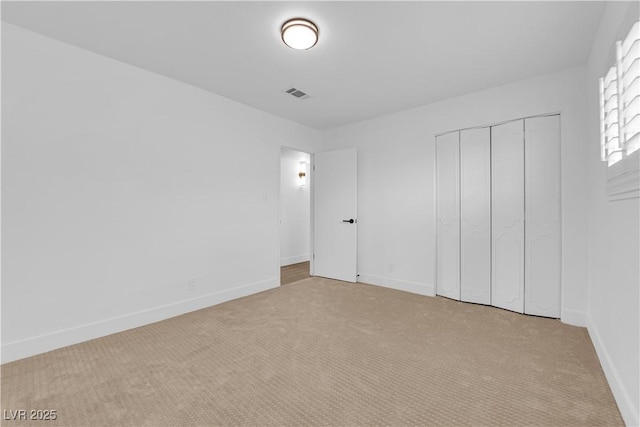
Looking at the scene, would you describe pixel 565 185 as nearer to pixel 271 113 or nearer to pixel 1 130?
pixel 271 113

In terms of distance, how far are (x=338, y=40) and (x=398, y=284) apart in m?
3.11

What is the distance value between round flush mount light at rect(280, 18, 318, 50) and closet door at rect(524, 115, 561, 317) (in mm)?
2460

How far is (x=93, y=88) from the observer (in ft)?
8.16

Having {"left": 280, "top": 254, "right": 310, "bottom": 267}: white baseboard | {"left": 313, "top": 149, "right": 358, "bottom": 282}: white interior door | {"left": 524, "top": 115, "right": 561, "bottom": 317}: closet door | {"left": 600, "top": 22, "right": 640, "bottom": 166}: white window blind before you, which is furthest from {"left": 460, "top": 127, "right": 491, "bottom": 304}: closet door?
{"left": 280, "top": 254, "right": 310, "bottom": 267}: white baseboard

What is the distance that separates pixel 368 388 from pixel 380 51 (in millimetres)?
2610

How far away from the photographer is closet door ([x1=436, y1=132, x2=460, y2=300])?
3.54 m

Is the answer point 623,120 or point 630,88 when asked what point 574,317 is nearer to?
point 623,120

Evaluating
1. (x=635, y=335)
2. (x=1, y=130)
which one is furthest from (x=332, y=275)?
(x=1, y=130)

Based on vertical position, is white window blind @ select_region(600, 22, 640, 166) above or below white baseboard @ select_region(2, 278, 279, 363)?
above

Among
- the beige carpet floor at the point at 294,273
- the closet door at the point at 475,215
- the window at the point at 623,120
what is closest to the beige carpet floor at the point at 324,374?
the closet door at the point at 475,215

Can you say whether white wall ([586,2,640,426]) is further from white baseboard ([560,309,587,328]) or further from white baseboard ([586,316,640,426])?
white baseboard ([560,309,587,328])

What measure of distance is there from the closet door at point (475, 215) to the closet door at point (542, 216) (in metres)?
0.37

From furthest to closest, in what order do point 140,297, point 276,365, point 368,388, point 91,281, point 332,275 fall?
1. point 332,275
2. point 140,297
3. point 91,281
4. point 276,365
5. point 368,388

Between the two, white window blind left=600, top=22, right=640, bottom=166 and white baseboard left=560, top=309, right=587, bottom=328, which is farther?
white baseboard left=560, top=309, right=587, bottom=328
